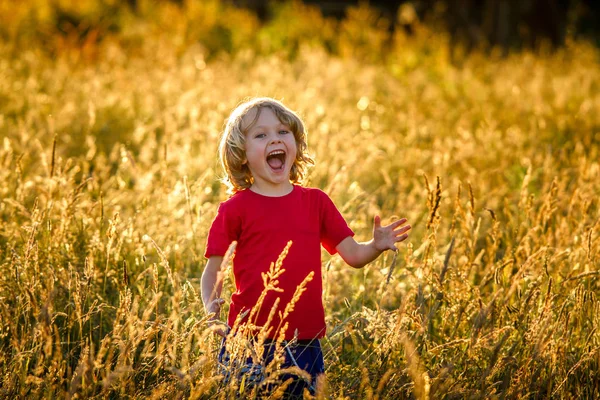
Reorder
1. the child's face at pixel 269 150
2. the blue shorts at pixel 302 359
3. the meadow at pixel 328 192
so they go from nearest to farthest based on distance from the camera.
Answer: the meadow at pixel 328 192 < the blue shorts at pixel 302 359 < the child's face at pixel 269 150

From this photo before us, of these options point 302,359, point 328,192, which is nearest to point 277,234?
point 302,359

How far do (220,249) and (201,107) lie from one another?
11.9 ft

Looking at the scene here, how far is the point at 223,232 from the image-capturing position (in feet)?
7.79

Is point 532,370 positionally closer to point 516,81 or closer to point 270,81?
point 270,81

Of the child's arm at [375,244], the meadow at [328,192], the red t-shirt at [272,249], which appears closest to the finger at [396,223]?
the child's arm at [375,244]

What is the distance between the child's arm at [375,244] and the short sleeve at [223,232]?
363 millimetres

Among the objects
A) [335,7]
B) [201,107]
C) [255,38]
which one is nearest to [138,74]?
[201,107]

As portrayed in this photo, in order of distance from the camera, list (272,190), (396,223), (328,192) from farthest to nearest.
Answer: (328,192) → (272,190) → (396,223)

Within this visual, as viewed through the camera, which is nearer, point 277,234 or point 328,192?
point 277,234

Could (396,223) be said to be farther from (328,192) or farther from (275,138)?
(328,192)

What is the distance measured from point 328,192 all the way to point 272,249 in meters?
0.72

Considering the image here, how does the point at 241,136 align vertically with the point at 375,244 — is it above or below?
above

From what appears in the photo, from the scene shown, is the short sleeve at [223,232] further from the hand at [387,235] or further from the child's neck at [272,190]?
the hand at [387,235]

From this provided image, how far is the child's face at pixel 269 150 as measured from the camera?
2.43m
